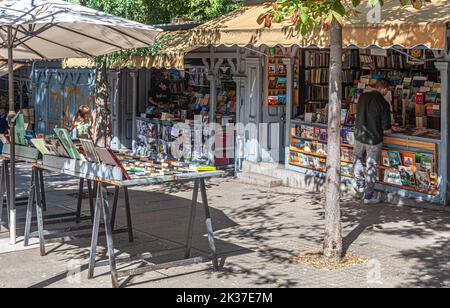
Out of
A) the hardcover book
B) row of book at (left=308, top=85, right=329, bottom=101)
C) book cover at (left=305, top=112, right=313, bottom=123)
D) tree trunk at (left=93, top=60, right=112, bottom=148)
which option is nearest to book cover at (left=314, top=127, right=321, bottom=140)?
book cover at (left=305, top=112, right=313, bottom=123)

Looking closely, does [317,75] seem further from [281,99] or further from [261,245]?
[261,245]

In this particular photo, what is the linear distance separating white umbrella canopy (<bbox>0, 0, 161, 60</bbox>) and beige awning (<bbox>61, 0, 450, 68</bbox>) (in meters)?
2.75

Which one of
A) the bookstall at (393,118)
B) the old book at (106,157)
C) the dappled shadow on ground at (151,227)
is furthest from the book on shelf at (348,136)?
the old book at (106,157)

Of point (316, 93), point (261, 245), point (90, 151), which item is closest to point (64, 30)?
point (90, 151)

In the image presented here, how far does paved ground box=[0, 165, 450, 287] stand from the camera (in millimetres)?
7559

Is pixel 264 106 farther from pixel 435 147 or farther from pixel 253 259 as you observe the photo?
pixel 253 259

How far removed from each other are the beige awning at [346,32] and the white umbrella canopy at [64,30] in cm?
275

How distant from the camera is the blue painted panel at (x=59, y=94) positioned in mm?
20031

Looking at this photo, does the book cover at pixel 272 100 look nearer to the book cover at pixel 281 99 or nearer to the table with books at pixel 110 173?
the book cover at pixel 281 99

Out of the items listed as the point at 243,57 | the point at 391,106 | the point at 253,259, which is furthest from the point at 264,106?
the point at 253,259

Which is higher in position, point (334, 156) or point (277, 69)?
point (277, 69)

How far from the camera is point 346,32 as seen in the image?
10391 mm

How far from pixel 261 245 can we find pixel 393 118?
4.90m

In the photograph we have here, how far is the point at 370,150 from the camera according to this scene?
11.8 metres
